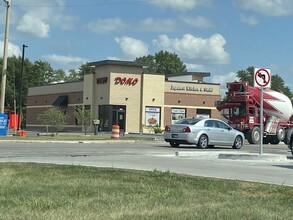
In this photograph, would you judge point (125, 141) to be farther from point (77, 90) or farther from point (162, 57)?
point (162, 57)

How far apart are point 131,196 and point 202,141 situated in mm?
17272

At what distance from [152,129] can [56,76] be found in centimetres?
5899

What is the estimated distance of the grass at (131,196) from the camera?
259 inches

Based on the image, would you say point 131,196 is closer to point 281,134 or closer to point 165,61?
point 281,134

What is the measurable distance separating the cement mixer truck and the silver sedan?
20.6 feet

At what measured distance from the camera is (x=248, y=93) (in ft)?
108

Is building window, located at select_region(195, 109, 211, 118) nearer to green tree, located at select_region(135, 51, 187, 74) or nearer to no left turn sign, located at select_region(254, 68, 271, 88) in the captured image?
no left turn sign, located at select_region(254, 68, 271, 88)

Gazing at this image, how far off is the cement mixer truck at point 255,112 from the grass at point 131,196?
22.3 meters

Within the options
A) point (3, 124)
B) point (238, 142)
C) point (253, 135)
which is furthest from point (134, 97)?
point (238, 142)

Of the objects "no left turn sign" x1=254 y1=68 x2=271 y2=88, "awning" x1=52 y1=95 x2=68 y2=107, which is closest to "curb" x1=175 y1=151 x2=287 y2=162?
"no left turn sign" x1=254 y1=68 x2=271 y2=88

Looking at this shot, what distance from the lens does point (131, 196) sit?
314 inches

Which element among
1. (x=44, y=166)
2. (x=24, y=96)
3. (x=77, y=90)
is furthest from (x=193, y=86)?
(x=44, y=166)

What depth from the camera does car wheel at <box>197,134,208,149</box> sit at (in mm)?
24859

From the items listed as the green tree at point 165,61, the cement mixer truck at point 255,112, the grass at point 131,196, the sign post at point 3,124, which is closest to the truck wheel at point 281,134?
the cement mixer truck at point 255,112
